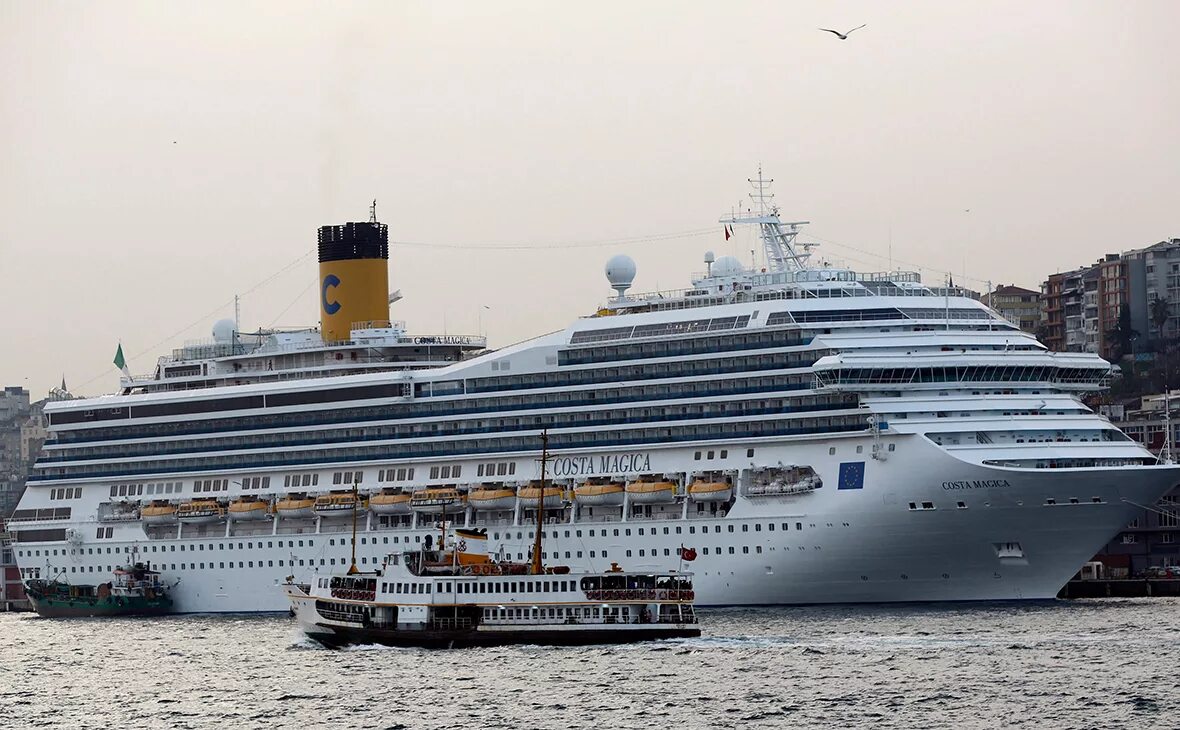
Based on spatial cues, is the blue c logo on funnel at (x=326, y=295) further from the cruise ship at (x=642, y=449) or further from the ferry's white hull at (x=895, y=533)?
the ferry's white hull at (x=895, y=533)

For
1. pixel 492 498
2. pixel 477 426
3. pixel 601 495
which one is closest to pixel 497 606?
pixel 601 495

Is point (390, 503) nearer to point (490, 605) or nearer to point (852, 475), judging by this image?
point (852, 475)

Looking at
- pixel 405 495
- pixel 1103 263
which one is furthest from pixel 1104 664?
pixel 1103 263

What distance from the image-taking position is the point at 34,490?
104125 mm

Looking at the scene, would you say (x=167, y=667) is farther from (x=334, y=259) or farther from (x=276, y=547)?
(x=334, y=259)

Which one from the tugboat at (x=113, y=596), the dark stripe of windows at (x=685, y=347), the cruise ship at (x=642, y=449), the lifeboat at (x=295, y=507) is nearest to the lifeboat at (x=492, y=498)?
the cruise ship at (x=642, y=449)

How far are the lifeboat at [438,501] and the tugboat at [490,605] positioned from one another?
14406 mm

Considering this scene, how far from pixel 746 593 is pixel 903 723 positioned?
1048 inches

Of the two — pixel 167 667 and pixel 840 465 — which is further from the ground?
pixel 840 465

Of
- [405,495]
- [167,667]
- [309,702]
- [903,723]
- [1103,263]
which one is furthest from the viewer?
[1103,263]

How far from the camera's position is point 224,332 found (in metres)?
104

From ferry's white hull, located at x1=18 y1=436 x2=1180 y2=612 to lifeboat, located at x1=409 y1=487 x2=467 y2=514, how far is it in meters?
6.22

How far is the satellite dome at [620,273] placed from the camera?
9100 cm

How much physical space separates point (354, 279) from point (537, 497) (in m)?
20.1
